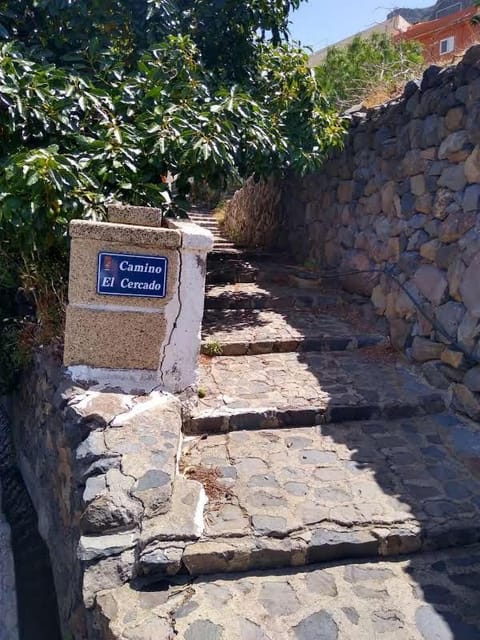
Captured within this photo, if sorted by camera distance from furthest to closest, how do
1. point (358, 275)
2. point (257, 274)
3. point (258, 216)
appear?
point (258, 216) → point (257, 274) → point (358, 275)

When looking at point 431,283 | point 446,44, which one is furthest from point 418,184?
point 446,44

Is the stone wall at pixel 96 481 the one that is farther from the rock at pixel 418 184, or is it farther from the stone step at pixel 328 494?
the rock at pixel 418 184

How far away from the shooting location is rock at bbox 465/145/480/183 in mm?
3426

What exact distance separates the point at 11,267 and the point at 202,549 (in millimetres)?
2893

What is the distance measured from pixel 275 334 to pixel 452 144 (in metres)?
2.00

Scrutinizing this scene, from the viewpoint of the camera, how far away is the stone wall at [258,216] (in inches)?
313

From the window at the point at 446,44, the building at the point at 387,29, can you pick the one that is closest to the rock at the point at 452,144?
the building at the point at 387,29

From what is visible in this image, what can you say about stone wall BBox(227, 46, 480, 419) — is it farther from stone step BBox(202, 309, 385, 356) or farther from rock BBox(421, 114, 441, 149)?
stone step BBox(202, 309, 385, 356)

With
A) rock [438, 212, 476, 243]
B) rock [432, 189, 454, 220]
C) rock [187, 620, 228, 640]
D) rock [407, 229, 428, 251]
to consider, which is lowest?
rock [187, 620, 228, 640]

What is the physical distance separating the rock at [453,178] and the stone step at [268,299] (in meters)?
1.99

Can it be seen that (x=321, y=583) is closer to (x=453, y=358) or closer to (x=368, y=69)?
(x=453, y=358)

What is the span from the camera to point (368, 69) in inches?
275

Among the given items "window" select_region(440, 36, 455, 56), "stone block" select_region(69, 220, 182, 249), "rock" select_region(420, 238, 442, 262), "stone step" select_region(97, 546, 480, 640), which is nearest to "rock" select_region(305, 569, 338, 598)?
"stone step" select_region(97, 546, 480, 640)

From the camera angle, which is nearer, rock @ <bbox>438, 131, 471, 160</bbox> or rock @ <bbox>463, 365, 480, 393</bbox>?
rock @ <bbox>463, 365, 480, 393</bbox>
